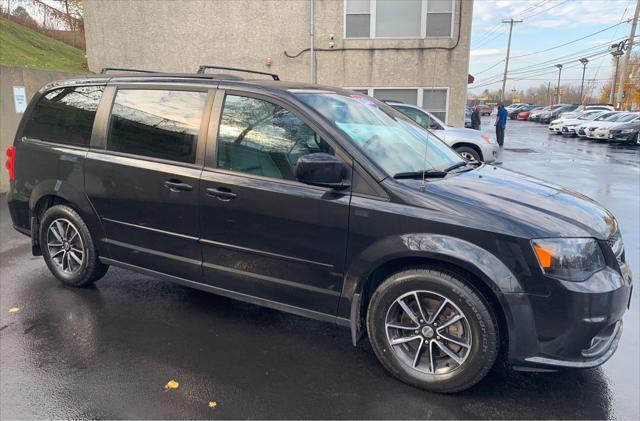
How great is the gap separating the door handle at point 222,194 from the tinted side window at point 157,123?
324 millimetres

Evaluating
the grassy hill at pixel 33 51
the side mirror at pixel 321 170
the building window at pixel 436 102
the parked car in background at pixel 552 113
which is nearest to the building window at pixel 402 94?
the building window at pixel 436 102

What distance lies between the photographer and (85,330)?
3.60m

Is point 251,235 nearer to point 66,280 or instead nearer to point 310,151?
point 310,151

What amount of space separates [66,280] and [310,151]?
8.97ft

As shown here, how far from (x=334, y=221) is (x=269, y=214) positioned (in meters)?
0.47

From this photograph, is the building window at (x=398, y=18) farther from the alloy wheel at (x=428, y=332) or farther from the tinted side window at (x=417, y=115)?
the alloy wheel at (x=428, y=332)

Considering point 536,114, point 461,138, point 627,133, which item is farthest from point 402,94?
point 536,114

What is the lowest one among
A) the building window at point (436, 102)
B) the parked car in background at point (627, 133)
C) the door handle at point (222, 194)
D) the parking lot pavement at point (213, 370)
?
the parking lot pavement at point (213, 370)

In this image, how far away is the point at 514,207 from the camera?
2762 millimetres

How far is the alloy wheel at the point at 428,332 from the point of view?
9.14 feet

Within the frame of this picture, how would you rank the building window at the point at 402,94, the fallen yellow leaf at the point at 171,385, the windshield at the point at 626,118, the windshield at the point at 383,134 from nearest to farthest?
1. the fallen yellow leaf at the point at 171,385
2. the windshield at the point at 383,134
3. the building window at the point at 402,94
4. the windshield at the point at 626,118

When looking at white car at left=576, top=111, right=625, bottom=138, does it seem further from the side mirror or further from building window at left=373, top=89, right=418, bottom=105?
the side mirror

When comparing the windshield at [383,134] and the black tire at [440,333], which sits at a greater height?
the windshield at [383,134]

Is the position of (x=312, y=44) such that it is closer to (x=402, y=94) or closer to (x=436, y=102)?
(x=402, y=94)
